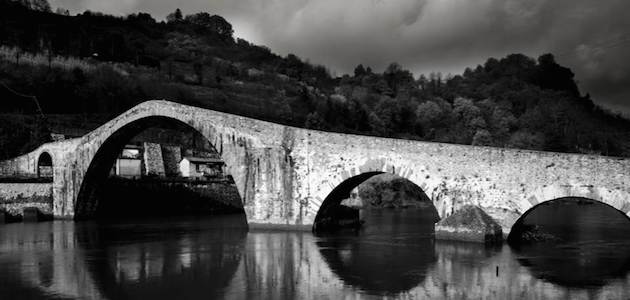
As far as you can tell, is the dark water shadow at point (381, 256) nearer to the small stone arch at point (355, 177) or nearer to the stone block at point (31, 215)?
the small stone arch at point (355, 177)

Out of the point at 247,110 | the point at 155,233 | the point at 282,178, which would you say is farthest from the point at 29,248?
the point at 247,110

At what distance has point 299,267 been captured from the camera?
653 inches

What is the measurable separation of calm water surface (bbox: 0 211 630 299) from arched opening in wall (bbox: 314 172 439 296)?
0.04 metres

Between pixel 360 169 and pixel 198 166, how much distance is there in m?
30.4

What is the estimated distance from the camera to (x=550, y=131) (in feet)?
235

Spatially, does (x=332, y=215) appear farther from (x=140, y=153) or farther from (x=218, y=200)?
(x=140, y=153)

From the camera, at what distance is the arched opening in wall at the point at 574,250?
15.5 metres

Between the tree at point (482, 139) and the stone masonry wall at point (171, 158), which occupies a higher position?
the tree at point (482, 139)

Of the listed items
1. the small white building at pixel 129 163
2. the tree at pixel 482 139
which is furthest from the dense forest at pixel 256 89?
the small white building at pixel 129 163

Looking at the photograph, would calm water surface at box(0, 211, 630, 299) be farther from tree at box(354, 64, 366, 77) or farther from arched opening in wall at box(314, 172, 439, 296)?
tree at box(354, 64, 366, 77)

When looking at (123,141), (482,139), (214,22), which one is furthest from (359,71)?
(123,141)

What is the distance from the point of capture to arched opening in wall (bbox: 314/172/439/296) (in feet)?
48.6

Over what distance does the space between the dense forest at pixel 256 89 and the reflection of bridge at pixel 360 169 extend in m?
25.6

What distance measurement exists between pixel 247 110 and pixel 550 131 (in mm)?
37851
